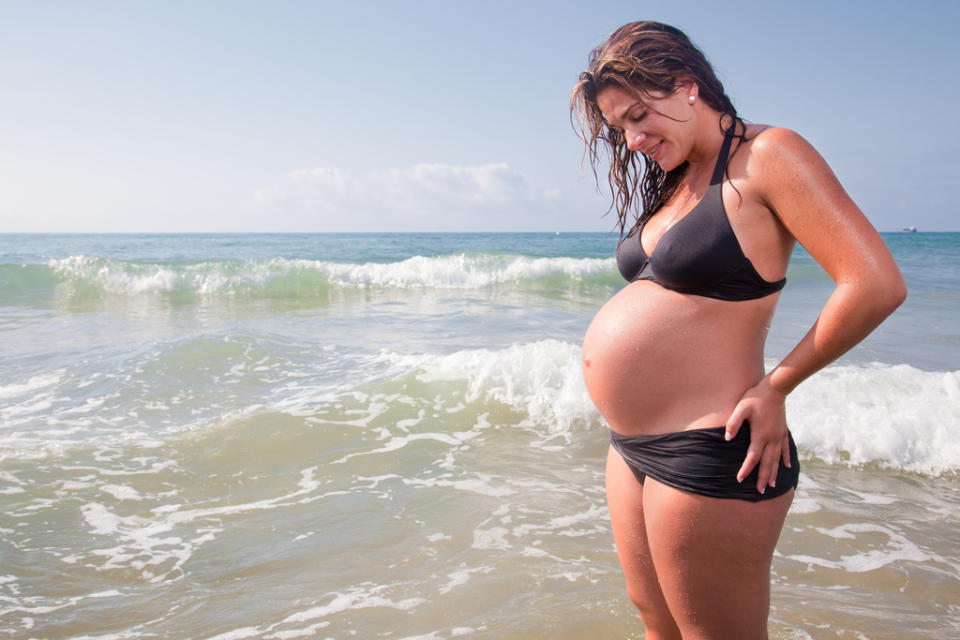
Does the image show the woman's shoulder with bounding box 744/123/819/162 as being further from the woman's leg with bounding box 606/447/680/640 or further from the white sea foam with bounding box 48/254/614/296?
the white sea foam with bounding box 48/254/614/296

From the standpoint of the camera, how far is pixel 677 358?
1.64 metres

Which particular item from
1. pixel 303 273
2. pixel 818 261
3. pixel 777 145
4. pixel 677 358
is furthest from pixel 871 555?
pixel 303 273

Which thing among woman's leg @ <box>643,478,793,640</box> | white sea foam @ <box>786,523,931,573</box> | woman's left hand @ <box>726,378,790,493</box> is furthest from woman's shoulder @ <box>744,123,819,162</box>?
white sea foam @ <box>786,523,931,573</box>

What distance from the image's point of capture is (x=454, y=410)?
6.03m

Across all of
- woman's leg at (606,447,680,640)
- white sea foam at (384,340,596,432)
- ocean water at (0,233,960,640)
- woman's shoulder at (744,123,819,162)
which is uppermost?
woman's shoulder at (744,123,819,162)

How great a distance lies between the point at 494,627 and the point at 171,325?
957cm

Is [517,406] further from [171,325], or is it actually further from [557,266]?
[557,266]

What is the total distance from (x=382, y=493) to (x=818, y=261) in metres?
3.49

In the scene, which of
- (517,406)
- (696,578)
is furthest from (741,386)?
(517,406)

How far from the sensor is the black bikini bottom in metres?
1.52

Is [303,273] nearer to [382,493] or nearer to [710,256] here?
[382,493]

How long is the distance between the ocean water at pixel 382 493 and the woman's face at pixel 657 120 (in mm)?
2053

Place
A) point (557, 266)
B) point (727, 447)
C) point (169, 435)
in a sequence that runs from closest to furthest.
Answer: point (727, 447) → point (169, 435) → point (557, 266)

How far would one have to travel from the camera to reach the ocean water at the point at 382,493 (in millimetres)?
2975
